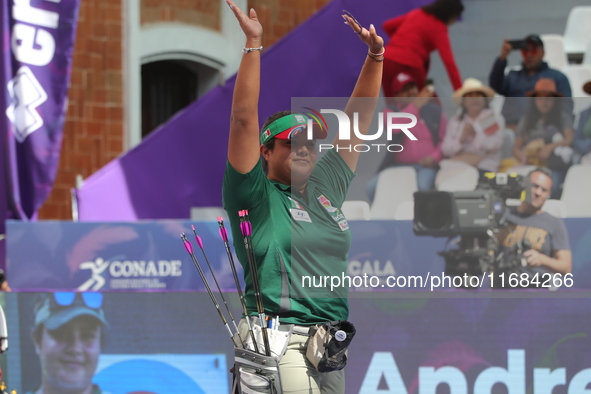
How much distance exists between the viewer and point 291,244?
3.12 m

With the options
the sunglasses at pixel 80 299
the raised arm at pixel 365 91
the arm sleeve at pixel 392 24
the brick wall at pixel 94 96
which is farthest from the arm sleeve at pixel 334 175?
the brick wall at pixel 94 96

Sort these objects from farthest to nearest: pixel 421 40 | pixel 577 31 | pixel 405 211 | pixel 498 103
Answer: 1. pixel 577 31
2. pixel 421 40
3. pixel 405 211
4. pixel 498 103

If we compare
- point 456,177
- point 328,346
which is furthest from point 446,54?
point 328,346

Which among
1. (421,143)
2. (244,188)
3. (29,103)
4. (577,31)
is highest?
(577,31)

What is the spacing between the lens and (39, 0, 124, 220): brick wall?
9.95m

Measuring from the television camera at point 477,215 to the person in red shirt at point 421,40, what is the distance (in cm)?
366

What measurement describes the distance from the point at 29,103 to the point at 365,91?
3.49 m

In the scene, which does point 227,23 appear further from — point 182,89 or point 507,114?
point 507,114

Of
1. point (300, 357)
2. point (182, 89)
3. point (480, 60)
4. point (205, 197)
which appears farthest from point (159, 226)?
point (182, 89)

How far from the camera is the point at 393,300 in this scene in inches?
169

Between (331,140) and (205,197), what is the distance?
503cm

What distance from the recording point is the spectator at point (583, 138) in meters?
3.97

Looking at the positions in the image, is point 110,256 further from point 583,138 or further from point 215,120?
point 583,138

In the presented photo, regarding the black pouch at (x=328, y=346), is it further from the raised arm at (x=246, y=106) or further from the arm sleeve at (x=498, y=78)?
the arm sleeve at (x=498, y=78)
